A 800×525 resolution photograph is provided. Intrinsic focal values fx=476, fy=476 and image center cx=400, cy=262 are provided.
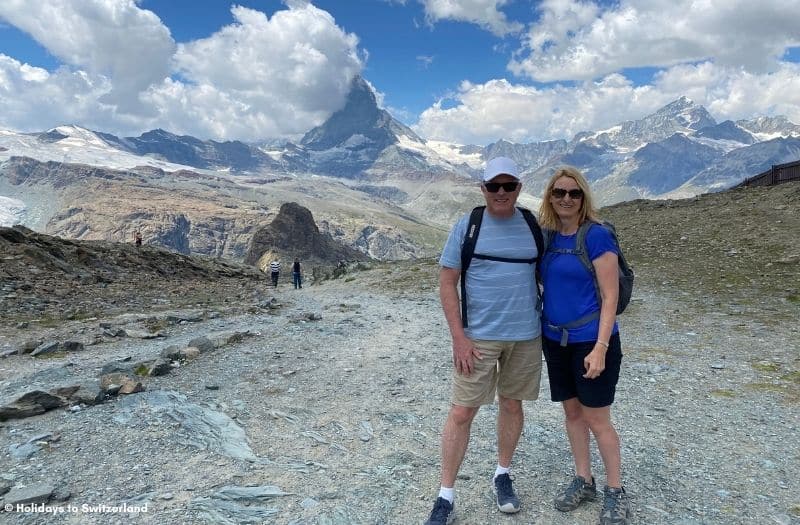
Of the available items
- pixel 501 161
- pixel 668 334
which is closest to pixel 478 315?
pixel 501 161

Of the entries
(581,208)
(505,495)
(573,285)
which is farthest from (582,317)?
(505,495)

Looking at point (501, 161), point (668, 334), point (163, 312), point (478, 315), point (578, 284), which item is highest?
point (501, 161)

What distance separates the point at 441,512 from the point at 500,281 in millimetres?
2611

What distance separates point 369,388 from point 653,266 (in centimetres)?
1762

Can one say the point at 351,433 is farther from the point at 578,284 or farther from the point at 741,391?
the point at 741,391

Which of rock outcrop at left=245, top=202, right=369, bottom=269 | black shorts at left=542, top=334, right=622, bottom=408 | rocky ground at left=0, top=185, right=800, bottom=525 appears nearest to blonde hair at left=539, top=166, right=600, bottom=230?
black shorts at left=542, top=334, right=622, bottom=408

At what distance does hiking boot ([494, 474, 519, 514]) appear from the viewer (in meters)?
5.49

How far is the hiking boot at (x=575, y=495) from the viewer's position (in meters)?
5.52

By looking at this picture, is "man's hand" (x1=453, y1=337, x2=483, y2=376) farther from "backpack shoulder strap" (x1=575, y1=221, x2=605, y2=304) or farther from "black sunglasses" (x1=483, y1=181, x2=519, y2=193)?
"black sunglasses" (x1=483, y1=181, x2=519, y2=193)

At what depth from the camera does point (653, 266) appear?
2222 cm

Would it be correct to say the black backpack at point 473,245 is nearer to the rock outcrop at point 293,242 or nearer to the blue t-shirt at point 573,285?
the blue t-shirt at point 573,285

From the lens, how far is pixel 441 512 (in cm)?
521

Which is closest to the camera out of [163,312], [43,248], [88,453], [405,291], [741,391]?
[88,453]

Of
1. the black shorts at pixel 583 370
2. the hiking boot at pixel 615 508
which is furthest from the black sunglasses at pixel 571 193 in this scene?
the hiking boot at pixel 615 508
